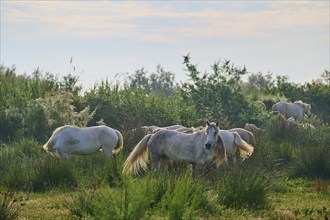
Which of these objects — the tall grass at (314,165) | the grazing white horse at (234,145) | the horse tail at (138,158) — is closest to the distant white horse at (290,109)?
the tall grass at (314,165)

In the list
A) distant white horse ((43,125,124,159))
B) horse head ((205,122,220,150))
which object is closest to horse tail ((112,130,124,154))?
distant white horse ((43,125,124,159))

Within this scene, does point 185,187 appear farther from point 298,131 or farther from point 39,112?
point 298,131

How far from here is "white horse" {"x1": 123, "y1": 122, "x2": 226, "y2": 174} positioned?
14805 mm

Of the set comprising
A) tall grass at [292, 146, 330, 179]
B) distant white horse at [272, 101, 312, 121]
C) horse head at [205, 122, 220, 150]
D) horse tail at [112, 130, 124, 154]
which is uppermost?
horse head at [205, 122, 220, 150]

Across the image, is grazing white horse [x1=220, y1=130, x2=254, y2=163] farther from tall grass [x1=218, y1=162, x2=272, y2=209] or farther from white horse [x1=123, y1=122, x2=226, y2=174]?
tall grass [x1=218, y1=162, x2=272, y2=209]

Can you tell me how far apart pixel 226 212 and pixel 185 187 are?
83.8 inches

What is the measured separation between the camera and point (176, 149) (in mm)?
15141

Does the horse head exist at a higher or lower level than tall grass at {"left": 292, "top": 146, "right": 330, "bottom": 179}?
higher

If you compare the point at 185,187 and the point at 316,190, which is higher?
the point at 185,187

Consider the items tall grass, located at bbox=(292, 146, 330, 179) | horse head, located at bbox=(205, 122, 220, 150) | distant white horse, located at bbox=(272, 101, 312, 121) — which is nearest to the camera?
horse head, located at bbox=(205, 122, 220, 150)

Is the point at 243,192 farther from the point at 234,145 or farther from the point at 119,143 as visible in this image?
the point at 119,143

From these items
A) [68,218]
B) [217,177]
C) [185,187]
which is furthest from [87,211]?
[217,177]

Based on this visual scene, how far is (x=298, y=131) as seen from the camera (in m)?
25.1

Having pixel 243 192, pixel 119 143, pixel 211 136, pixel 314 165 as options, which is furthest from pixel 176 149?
pixel 314 165
